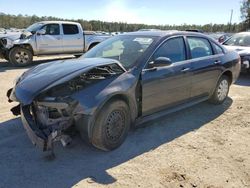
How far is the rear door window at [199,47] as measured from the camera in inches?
217

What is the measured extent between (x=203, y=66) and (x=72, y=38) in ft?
29.5

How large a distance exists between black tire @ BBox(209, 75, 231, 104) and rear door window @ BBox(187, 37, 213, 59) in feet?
2.39

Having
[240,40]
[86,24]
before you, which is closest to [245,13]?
[86,24]

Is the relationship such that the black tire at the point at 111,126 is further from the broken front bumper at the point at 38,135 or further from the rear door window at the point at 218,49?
the rear door window at the point at 218,49

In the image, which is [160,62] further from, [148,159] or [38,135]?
[38,135]

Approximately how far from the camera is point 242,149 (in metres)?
4.43

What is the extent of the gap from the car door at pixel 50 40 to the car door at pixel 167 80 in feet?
28.3

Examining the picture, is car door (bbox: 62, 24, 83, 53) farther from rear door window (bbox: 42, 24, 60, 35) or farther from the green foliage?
the green foliage

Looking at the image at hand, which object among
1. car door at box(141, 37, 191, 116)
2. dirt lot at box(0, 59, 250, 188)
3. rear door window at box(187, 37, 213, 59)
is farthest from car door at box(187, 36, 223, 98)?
dirt lot at box(0, 59, 250, 188)

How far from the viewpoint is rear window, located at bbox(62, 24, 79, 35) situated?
1330cm

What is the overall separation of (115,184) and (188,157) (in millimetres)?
1238

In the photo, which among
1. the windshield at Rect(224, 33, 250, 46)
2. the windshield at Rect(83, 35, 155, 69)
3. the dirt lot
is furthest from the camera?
the windshield at Rect(224, 33, 250, 46)

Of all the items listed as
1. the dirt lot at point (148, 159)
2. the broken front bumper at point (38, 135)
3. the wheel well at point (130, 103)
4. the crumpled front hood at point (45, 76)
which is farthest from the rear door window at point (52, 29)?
the broken front bumper at point (38, 135)

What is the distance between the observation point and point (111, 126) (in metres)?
4.07
